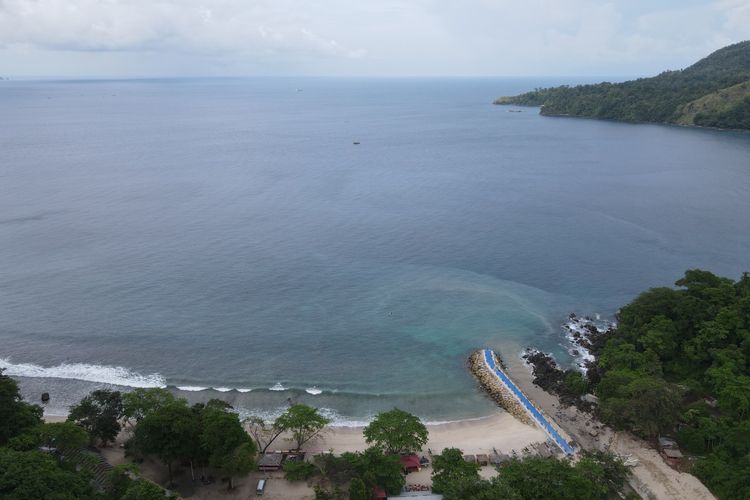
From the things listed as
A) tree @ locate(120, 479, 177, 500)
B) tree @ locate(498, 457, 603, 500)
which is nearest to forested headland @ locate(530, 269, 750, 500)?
tree @ locate(498, 457, 603, 500)

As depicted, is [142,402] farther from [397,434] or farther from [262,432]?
[397,434]

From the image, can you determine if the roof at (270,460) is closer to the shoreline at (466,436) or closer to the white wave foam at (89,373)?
the shoreline at (466,436)

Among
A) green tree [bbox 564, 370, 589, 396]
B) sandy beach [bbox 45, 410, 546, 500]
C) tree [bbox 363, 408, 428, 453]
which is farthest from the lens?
green tree [bbox 564, 370, 589, 396]

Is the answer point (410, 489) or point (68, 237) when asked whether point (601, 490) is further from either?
point (68, 237)

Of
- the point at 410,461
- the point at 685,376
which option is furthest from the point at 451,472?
the point at 685,376

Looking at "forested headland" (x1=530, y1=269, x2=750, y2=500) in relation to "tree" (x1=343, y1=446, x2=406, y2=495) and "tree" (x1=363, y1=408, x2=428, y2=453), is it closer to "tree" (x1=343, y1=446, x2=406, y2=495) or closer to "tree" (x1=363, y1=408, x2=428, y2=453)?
"tree" (x1=363, y1=408, x2=428, y2=453)

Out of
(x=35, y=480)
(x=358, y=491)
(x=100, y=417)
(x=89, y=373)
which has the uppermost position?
(x=35, y=480)

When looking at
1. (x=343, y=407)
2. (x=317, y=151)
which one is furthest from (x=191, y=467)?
(x=317, y=151)
